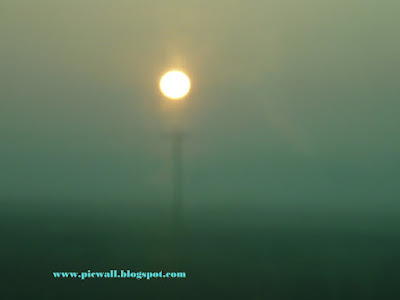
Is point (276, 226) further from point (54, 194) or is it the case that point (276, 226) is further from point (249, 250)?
point (54, 194)

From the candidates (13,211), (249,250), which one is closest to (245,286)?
(249,250)

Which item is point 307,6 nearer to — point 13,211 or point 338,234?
point 338,234

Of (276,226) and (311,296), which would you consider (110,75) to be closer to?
(276,226)

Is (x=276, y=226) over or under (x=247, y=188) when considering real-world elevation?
under

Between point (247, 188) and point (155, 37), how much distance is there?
0.58m

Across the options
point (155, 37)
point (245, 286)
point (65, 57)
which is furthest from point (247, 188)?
point (65, 57)

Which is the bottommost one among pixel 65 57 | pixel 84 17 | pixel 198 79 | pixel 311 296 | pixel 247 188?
pixel 311 296

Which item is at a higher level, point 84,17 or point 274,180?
point 84,17

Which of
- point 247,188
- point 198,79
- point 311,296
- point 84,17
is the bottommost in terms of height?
point 311,296

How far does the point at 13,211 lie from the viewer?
4.83 feet

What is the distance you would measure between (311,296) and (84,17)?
119cm

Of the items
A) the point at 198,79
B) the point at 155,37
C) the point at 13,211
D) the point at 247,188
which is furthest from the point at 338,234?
the point at 13,211

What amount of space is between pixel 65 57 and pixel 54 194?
453mm

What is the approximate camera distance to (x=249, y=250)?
1488 millimetres
